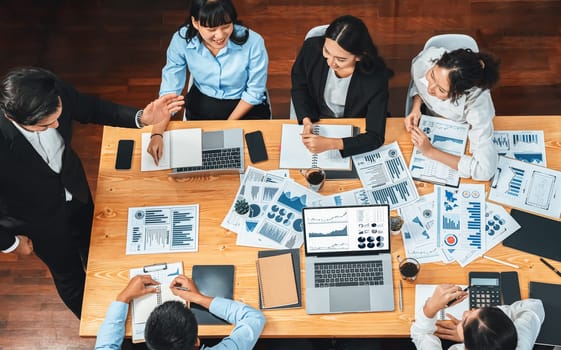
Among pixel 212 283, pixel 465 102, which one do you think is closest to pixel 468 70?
pixel 465 102

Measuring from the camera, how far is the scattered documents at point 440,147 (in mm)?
2934

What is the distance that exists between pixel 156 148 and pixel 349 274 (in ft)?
3.66

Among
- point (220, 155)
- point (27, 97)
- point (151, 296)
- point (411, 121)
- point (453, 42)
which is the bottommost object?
point (151, 296)

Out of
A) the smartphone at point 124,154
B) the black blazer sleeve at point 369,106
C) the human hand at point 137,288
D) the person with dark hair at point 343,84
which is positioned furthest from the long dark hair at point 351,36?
the human hand at point 137,288

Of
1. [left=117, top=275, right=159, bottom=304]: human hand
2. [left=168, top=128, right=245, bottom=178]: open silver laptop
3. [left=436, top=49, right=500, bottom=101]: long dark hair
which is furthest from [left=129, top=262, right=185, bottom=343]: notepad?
[left=436, top=49, right=500, bottom=101]: long dark hair

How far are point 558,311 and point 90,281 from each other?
6.67ft

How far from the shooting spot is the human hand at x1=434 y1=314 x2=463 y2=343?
2594 mm

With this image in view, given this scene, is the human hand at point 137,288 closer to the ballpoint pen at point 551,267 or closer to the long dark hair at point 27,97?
the long dark hair at point 27,97

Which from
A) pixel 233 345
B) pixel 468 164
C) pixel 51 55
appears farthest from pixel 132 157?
pixel 51 55

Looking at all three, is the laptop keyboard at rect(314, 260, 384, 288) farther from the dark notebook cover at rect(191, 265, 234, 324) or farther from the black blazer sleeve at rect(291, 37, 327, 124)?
the black blazer sleeve at rect(291, 37, 327, 124)

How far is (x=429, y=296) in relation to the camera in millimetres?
2646

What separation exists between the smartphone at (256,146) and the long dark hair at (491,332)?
1237 millimetres

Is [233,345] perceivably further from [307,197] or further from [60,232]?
[60,232]

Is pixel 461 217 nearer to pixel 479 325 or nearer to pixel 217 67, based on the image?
pixel 479 325
